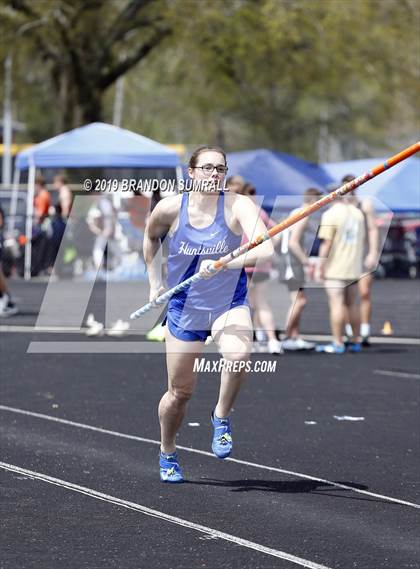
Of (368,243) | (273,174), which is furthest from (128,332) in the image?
(273,174)

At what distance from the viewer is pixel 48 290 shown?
24031 millimetres

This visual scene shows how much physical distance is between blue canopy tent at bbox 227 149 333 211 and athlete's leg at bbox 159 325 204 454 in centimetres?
1995

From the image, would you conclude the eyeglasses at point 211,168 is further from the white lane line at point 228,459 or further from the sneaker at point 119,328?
the sneaker at point 119,328

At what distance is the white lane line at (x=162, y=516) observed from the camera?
6098mm

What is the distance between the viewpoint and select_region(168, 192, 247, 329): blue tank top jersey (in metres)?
7.37

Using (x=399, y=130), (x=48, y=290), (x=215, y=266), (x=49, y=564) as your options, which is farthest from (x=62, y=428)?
(x=399, y=130)

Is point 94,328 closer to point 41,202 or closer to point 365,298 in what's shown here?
point 365,298

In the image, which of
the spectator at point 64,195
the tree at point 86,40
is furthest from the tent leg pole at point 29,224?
the tree at point 86,40

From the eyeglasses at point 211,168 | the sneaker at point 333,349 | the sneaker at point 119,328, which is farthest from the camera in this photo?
the sneaker at point 119,328

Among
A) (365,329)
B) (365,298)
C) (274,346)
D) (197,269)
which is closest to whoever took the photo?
(197,269)

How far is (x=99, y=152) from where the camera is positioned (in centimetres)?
2567

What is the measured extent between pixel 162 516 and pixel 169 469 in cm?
91

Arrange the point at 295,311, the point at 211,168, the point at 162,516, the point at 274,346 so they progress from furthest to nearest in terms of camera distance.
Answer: the point at 295,311
the point at 274,346
the point at 211,168
the point at 162,516

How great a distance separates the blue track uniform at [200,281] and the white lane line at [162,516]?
0.97 m
